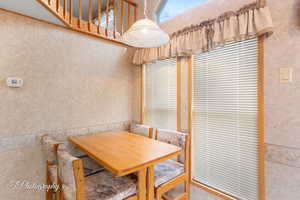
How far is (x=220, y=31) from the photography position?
160 cm

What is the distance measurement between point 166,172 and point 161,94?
1.19 m

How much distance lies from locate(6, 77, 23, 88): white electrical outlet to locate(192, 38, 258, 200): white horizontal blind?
83.6 inches

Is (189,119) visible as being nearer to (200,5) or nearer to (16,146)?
(200,5)

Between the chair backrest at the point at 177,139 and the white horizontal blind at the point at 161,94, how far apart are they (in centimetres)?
32

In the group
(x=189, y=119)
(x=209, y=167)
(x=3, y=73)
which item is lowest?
(x=209, y=167)

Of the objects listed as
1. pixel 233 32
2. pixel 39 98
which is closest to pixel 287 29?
pixel 233 32

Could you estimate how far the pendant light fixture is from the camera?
1320 millimetres

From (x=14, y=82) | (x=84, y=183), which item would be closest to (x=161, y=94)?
(x=84, y=183)

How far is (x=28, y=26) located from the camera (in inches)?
70.7

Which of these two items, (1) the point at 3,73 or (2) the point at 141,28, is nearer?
(2) the point at 141,28

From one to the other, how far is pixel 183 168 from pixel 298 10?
1.84 meters

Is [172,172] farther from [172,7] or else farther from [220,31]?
[172,7]

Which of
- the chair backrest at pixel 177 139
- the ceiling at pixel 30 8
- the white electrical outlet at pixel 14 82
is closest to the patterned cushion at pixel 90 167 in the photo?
the chair backrest at pixel 177 139

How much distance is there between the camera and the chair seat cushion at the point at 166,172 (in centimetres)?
152
